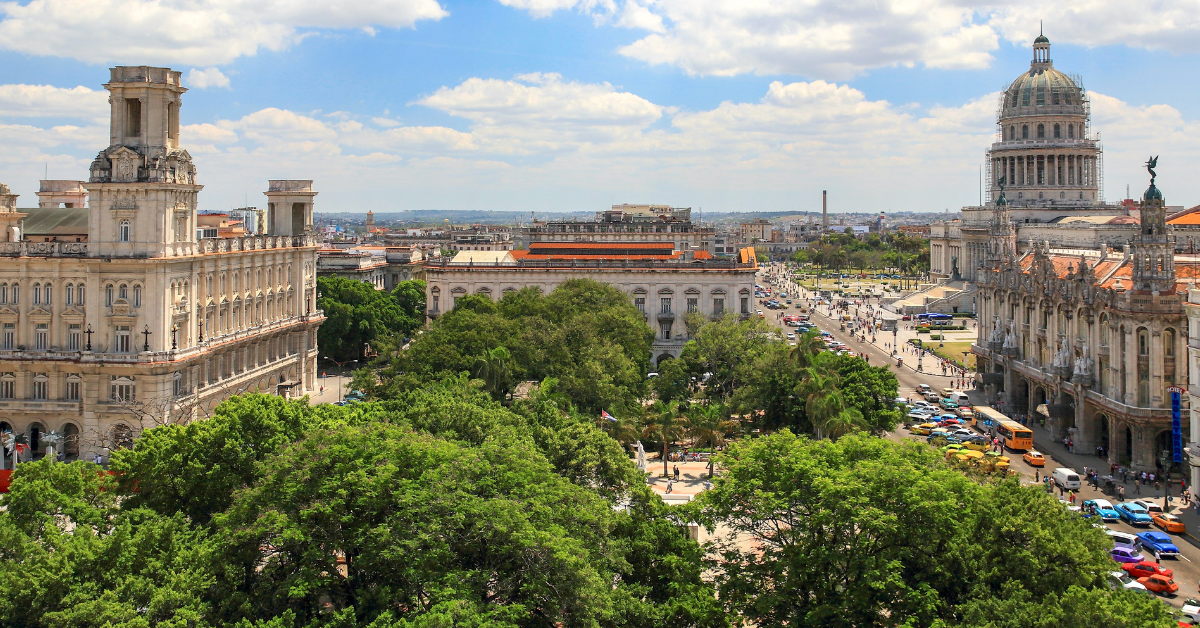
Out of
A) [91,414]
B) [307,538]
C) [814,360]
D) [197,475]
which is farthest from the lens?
[814,360]

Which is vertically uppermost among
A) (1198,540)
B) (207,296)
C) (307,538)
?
(207,296)

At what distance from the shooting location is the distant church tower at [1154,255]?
7056cm

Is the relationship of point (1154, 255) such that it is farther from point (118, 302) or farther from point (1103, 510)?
point (118, 302)

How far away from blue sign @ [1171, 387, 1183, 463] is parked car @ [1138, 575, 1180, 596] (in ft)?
74.2

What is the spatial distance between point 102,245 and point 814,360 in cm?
5070

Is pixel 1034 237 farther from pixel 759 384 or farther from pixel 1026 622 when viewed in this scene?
pixel 1026 622

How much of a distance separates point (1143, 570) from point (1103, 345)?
31202 millimetres

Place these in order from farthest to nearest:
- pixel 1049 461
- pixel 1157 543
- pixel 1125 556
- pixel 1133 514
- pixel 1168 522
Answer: pixel 1049 461
pixel 1133 514
pixel 1168 522
pixel 1157 543
pixel 1125 556

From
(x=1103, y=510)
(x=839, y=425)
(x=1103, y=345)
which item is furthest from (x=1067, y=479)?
(x=1103, y=345)

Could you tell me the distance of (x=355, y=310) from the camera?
118 meters

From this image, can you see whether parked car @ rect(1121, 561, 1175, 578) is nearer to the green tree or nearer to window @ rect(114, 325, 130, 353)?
window @ rect(114, 325, 130, 353)

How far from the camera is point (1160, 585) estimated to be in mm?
47844

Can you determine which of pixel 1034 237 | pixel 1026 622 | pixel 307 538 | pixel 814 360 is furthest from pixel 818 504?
pixel 1034 237

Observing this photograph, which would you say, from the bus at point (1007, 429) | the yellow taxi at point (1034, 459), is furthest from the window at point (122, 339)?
the bus at point (1007, 429)
